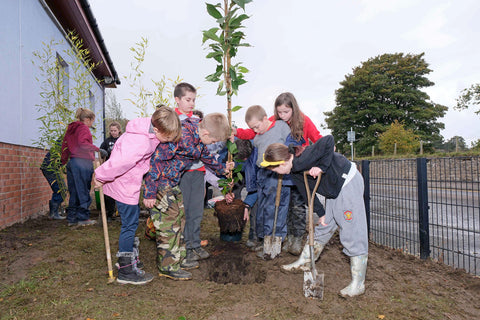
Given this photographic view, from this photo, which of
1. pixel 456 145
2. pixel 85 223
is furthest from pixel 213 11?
pixel 456 145

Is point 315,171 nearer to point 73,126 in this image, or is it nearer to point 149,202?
point 149,202

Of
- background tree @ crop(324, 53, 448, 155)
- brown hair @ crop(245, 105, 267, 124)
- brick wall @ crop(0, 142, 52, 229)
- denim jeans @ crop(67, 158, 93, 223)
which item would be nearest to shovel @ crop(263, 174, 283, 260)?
brown hair @ crop(245, 105, 267, 124)

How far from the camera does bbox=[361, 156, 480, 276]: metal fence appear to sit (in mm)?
3059

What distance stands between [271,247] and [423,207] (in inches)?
72.3

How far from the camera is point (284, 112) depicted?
3.59 meters

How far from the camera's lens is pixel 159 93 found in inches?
243

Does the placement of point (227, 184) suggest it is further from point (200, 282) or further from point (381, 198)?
point (381, 198)

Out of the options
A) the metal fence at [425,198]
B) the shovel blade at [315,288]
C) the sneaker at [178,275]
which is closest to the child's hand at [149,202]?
the sneaker at [178,275]

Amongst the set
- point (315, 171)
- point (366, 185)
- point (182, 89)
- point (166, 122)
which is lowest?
point (366, 185)

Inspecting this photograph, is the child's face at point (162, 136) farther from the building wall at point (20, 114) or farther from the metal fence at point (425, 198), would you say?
the building wall at point (20, 114)

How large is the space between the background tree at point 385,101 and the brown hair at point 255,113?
105 ft

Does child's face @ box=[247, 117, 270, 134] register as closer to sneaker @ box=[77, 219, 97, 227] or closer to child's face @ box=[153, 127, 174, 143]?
child's face @ box=[153, 127, 174, 143]

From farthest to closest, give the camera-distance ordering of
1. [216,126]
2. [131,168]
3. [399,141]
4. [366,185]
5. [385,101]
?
[385,101] → [399,141] → [366,185] → [216,126] → [131,168]

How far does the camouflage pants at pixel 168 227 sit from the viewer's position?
2922 millimetres
